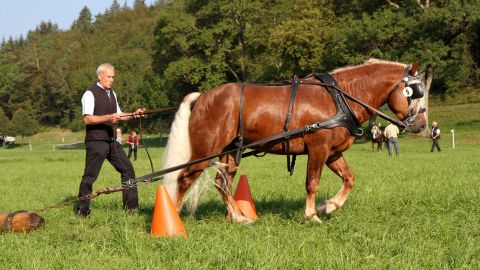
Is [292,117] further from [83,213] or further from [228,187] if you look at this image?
[83,213]

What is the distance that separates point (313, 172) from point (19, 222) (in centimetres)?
376

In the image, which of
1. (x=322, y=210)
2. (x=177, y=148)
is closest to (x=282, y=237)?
(x=322, y=210)

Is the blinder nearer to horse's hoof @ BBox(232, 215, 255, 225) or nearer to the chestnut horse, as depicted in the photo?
the chestnut horse

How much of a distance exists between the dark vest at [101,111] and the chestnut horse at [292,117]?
1.39m

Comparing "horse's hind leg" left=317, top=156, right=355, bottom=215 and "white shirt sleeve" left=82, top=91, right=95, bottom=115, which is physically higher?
"white shirt sleeve" left=82, top=91, right=95, bottom=115

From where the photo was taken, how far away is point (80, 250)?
18.2ft

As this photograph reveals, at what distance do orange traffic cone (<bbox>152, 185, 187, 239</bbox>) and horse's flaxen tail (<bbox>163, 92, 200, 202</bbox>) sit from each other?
0.77 m

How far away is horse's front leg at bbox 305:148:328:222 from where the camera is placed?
6961mm

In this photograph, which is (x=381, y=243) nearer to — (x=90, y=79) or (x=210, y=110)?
(x=210, y=110)

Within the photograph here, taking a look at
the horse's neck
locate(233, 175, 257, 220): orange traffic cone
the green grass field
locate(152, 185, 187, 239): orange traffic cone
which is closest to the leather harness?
the horse's neck

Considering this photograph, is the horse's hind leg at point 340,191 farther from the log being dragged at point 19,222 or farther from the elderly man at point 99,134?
the log being dragged at point 19,222

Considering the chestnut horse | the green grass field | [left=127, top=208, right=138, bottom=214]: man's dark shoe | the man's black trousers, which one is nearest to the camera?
the green grass field

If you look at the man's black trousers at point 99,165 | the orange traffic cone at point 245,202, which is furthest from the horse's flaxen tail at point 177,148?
the man's black trousers at point 99,165

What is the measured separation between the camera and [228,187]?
7.64 metres
